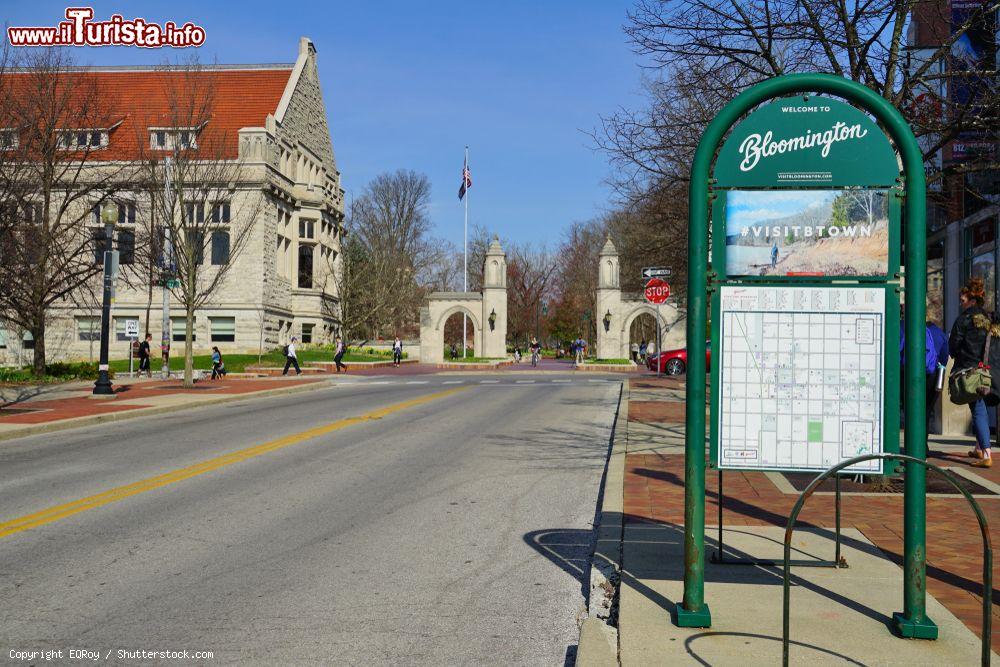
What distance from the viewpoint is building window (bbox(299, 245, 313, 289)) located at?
210 ft

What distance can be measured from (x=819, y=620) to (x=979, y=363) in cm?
685

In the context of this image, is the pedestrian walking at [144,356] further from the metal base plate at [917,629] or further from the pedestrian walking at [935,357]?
the metal base plate at [917,629]

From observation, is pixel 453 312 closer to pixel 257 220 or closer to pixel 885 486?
pixel 257 220

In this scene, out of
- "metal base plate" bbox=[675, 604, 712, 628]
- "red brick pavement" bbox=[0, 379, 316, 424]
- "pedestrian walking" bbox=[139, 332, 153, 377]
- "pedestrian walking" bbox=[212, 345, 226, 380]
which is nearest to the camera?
"metal base plate" bbox=[675, 604, 712, 628]

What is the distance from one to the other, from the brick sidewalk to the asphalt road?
28.6 inches

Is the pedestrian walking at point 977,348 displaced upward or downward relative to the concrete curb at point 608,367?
upward

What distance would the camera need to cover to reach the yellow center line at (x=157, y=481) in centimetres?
804

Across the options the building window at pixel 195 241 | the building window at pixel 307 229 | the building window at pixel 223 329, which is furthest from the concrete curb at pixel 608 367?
the building window at pixel 195 241

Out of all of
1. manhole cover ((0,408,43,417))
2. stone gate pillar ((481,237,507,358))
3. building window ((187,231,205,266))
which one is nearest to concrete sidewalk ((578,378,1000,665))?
manhole cover ((0,408,43,417))

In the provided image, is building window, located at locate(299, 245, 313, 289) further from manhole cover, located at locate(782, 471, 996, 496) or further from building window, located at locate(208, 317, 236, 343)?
manhole cover, located at locate(782, 471, 996, 496)

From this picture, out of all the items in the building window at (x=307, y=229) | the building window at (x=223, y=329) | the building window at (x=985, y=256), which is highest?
the building window at (x=307, y=229)

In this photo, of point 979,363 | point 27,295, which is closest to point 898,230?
point 979,363

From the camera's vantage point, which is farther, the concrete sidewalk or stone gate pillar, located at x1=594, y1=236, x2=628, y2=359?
stone gate pillar, located at x1=594, y1=236, x2=628, y2=359

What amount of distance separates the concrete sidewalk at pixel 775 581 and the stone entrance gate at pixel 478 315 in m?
49.2
